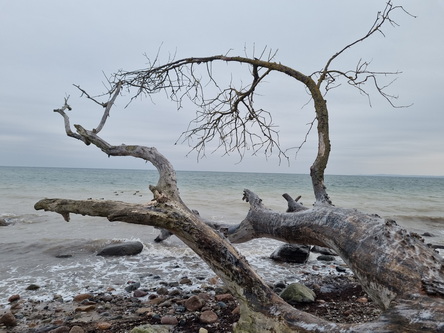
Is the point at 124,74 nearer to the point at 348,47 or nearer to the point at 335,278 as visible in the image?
the point at 348,47

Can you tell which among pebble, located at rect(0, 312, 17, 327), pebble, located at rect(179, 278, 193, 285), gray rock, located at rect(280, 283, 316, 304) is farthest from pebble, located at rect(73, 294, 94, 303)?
gray rock, located at rect(280, 283, 316, 304)

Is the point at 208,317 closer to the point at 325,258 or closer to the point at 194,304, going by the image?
the point at 194,304

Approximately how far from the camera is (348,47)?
12.9 feet

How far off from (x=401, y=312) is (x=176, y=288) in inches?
172

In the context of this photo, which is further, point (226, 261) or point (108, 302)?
point (108, 302)

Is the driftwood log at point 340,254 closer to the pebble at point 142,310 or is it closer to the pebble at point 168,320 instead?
the pebble at point 168,320

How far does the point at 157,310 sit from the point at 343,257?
295 cm

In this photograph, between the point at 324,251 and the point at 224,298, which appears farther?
the point at 324,251

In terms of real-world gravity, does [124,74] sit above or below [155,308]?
above

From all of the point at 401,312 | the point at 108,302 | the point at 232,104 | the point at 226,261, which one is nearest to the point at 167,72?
the point at 232,104

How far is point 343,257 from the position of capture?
2.61 m

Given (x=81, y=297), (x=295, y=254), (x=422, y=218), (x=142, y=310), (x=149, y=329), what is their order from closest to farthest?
(x=149, y=329)
(x=142, y=310)
(x=81, y=297)
(x=295, y=254)
(x=422, y=218)

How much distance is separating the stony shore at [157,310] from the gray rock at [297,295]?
0.22ft

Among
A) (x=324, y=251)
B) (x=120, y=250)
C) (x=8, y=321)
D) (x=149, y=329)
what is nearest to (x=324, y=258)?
(x=324, y=251)
